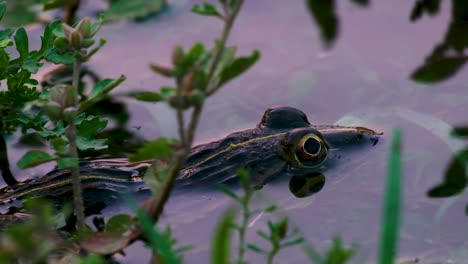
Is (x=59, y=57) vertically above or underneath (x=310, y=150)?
underneath

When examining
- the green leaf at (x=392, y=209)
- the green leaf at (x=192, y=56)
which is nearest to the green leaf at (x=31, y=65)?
A: the green leaf at (x=192, y=56)

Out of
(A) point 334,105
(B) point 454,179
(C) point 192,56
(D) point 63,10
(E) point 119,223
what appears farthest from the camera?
(D) point 63,10

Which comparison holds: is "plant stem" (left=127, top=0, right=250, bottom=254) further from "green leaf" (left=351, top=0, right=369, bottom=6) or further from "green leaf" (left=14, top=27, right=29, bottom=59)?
"green leaf" (left=351, top=0, right=369, bottom=6)

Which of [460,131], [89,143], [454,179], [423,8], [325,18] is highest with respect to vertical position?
[423,8]

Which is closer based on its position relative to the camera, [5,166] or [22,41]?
[22,41]

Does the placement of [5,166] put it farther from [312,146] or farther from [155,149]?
[155,149]

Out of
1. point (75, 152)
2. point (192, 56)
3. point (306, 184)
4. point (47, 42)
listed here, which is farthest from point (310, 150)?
point (192, 56)

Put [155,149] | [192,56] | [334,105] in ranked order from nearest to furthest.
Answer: [192,56], [155,149], [334,105]

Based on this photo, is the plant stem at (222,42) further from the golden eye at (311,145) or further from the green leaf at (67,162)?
the golden eye at (311,145)
